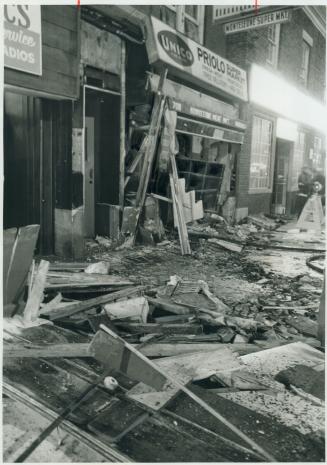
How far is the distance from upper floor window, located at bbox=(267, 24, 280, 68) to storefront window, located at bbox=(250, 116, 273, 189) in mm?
2096

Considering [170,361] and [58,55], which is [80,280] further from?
[58,55]

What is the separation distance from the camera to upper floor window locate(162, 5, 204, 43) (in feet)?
32.6

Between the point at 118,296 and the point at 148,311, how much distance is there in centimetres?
45

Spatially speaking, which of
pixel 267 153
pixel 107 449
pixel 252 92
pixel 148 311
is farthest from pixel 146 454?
pixel 267 153

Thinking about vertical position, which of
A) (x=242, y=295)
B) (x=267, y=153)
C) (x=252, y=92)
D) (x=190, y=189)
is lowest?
(x=242, y=295)

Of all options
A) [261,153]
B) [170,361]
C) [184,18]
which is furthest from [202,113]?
[170,361]

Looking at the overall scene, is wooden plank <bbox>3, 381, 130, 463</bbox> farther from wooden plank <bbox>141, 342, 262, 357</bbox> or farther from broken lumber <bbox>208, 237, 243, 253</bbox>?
broken lumber <bbox>208, 237, 243, 253</bbox>

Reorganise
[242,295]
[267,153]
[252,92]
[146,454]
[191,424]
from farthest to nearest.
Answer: [267,153] < [252,92] < [242,295] < [191,424] < [146,454]

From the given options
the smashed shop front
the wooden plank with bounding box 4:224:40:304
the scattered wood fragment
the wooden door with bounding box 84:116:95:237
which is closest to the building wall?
the wooden door with bounding box 84:116:95:237

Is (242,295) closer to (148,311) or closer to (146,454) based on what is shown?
(148,311)

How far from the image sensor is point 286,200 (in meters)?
18.1

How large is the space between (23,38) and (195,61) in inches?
194

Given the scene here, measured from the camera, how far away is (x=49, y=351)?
341cm

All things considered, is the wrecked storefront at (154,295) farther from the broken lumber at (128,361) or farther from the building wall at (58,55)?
the building wall at (58,55)
